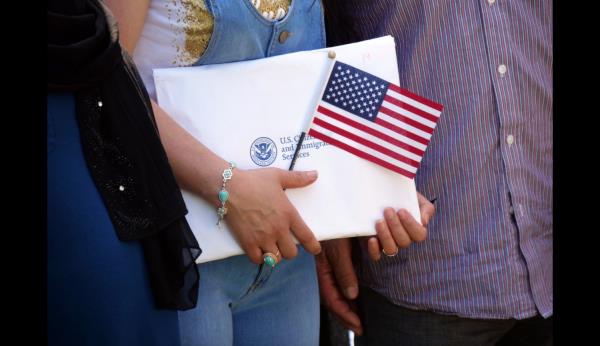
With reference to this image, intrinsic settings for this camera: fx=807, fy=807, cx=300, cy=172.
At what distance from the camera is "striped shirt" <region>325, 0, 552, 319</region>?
2.18 m

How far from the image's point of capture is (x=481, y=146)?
7.21 ft

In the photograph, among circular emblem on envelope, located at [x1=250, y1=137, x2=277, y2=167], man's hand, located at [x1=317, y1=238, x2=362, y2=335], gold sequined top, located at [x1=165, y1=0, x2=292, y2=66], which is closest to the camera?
gold sequined top, located at [x1=165, y1=0, x2=292, y2=66]

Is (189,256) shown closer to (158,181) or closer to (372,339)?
(158,181)

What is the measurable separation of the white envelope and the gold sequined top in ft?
0.12

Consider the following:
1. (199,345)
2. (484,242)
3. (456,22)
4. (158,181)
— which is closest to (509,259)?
(484,242)

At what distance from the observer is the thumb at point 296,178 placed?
1.90 m

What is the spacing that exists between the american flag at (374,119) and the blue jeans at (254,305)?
1.15ft

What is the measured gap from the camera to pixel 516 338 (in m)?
2.44

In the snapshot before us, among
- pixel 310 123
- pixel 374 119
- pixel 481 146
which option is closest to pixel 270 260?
pixel 310 123

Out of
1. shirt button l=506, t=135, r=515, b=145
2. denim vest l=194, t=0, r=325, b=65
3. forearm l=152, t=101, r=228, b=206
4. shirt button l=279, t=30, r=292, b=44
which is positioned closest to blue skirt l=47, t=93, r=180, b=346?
forearm l=152, t=101, r=228, b=206

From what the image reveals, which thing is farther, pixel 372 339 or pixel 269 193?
pixel 372 339

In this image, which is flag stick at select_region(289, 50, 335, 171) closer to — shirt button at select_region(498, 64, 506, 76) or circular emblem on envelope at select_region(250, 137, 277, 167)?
circular emblem on envelope at select_region(250, 137, 277, 167)

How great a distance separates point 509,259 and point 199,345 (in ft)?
2.89

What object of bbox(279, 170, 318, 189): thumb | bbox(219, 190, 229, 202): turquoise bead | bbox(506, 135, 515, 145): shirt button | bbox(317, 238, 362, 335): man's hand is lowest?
bbox(317, 238, 362, 335): man's hand
